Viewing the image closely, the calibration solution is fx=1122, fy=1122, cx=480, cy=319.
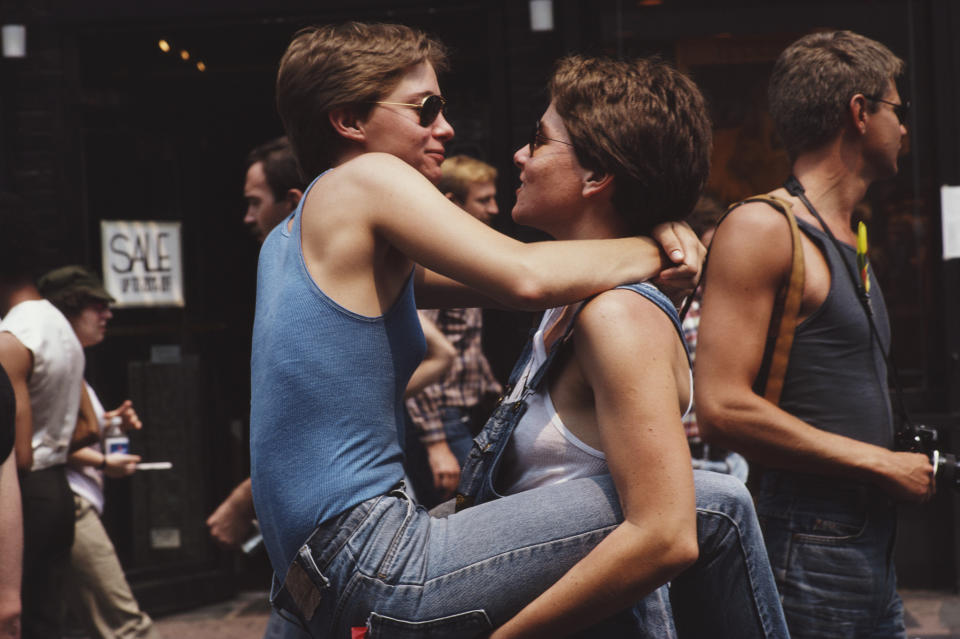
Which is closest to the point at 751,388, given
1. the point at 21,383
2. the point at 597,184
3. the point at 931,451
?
the point at 931,451

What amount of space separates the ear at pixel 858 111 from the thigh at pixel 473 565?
4.59 feet

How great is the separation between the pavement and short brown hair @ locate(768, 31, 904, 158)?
356cm

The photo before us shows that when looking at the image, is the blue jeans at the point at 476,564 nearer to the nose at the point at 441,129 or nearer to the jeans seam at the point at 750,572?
the jeans seam at the point at 750,572

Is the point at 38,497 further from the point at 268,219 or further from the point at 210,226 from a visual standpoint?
the point at 210,226

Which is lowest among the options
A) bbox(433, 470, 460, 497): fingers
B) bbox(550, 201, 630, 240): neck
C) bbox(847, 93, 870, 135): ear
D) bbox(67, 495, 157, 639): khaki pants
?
bbox(67, 495, 157, 639): khaki pants

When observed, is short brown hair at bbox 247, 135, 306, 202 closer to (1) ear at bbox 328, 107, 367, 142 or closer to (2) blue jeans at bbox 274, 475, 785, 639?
(1) ear at bbox 328, 107, 367, 142

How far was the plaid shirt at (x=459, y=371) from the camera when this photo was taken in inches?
201

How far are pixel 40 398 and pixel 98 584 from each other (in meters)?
0.94

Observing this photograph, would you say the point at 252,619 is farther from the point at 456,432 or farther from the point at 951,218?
the point at 951,218

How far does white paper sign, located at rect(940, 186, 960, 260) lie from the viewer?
6.40m

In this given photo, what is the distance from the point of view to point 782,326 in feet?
8.57

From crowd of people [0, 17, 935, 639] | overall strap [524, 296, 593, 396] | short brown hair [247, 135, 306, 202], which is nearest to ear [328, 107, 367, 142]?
crowd of people [0, 17, 935, 639]

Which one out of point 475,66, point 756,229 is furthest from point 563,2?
point 756,229

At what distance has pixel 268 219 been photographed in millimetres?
4047
